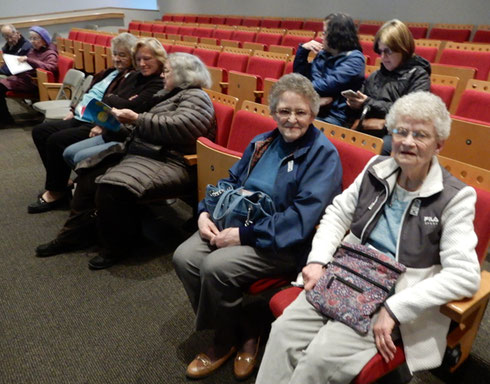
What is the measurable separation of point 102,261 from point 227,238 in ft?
3.28

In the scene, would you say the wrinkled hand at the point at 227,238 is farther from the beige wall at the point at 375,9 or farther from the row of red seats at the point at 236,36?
the beige wall at the point at 375,9

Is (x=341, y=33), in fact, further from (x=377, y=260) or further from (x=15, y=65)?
(x=15, y=65)

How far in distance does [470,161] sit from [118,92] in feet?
7.06

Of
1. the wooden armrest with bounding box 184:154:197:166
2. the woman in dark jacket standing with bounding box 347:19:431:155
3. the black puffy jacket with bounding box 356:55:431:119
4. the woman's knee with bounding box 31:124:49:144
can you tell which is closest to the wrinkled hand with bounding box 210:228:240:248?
the wooden armrest with bounding box 184:154:197:166

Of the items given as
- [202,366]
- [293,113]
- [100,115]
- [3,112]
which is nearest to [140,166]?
[100,115]

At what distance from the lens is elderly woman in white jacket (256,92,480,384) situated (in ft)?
3.47

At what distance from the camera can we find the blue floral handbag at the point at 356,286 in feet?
3.64

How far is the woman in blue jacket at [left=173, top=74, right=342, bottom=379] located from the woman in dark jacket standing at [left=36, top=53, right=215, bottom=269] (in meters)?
0.57

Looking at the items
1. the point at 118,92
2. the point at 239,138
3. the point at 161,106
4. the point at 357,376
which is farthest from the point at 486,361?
the point at 118,92

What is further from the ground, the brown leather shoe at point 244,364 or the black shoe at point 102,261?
the brown leather shoe at point 244,364

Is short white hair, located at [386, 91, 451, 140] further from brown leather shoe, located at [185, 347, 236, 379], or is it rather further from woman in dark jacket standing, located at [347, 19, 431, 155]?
brown leather shoe, located at [185, 347, 236, 379]

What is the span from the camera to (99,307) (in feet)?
6.15

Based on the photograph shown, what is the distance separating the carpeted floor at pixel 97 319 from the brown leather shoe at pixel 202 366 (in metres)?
0.03

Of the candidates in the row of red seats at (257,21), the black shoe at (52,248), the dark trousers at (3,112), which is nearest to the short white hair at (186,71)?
the black shoe at (52,248)
